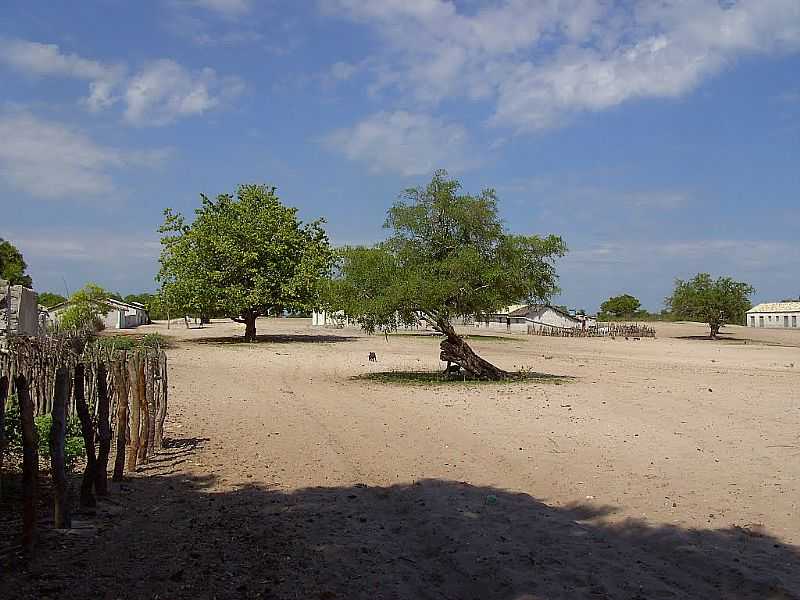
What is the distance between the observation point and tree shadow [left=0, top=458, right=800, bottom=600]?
5172mm

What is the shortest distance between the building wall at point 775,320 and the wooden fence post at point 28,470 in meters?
93.2

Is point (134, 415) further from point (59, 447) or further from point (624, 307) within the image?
point (624, 307)

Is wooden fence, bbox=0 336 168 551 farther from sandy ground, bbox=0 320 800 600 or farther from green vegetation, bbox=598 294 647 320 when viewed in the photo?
green vegetation, bbox=598 294 647 320

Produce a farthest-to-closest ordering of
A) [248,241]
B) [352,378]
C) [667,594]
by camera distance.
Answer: [248,241] → [352,378] → [667,594]

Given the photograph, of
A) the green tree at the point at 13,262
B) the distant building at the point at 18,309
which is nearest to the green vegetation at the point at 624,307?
the green tree at the point at 13,262

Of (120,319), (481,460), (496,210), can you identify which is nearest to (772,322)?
(120,319)

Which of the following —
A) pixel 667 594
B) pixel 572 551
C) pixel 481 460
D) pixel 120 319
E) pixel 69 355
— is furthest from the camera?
pixel 120 319

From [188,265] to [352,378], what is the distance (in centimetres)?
2072

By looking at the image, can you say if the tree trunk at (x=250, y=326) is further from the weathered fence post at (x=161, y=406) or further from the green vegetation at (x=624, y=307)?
the green vegetation at (x=624, y=307)

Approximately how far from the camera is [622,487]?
8.48 m

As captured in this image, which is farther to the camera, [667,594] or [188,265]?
[188,265]

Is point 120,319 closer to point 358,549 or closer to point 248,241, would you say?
point 248,241

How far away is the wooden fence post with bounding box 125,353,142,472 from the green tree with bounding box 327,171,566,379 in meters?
11.0

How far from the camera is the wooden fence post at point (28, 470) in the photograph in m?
5.43
